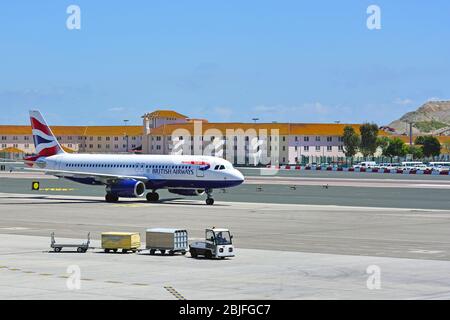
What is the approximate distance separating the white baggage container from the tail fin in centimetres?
5540

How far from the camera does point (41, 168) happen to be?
97.9 m

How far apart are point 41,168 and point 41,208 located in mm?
19021

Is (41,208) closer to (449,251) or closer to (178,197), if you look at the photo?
(178,197)

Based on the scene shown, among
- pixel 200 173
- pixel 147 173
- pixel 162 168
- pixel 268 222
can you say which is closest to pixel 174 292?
pixel 268 222

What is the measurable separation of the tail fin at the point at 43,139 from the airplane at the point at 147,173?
3.32 ft

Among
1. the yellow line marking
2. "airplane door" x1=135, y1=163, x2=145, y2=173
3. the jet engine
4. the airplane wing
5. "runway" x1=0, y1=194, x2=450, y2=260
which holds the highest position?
"airplane door" x1=135, y1=163, x2=145, y2=173

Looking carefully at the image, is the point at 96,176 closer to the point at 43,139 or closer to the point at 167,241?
the point at 43,139

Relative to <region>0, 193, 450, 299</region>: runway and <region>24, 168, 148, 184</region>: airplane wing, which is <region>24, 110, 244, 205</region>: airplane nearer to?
<region>24, 168, 148, 184</region>: airplane wing

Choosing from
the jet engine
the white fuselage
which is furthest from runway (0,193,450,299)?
the jet engine

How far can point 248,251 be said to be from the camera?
4697 cm

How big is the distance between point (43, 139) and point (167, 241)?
189 ft

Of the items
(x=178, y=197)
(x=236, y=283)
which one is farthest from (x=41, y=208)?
(x=236, y=283)

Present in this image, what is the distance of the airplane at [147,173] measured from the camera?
283ft

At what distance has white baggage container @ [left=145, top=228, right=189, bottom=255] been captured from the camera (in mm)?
45438
